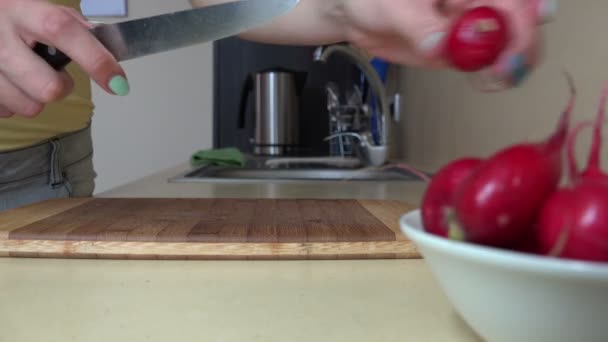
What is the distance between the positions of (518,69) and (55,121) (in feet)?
2.75

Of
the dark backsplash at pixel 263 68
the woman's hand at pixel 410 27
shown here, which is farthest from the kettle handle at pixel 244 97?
the woman's hand at pixel 410 27

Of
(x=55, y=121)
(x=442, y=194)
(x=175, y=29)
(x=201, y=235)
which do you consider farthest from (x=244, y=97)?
(x=442, y=194)

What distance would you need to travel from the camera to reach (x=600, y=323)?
0.24m

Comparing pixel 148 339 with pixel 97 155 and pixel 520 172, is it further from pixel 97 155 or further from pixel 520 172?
pixel 97 155

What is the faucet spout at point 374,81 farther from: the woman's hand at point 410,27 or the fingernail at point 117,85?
the fingernail at point 117,85

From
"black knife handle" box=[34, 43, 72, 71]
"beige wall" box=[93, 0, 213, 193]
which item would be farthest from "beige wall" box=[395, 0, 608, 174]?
"beige wall" box=[93, 0, 213, 193]

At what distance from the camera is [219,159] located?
5.24ft

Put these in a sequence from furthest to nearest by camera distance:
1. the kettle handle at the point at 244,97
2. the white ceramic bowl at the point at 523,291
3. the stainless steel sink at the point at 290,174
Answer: the kettle handle at the point at 244,97 < the stainless steel sink at the point at 290,174 < the white ceramic bowl at the point at 523,291

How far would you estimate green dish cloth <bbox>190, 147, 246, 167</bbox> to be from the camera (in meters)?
1.59

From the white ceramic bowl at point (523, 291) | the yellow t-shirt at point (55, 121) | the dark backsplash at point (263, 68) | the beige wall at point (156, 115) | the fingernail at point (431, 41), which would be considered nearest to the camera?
the white ceramic bowl at point (523, 291)

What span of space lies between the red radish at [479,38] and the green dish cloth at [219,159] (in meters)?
1.21

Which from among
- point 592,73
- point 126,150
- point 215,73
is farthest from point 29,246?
point 126,150

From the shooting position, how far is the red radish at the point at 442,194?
Answer: 11.3 inches

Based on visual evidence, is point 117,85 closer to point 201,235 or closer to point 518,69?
point 201,235
